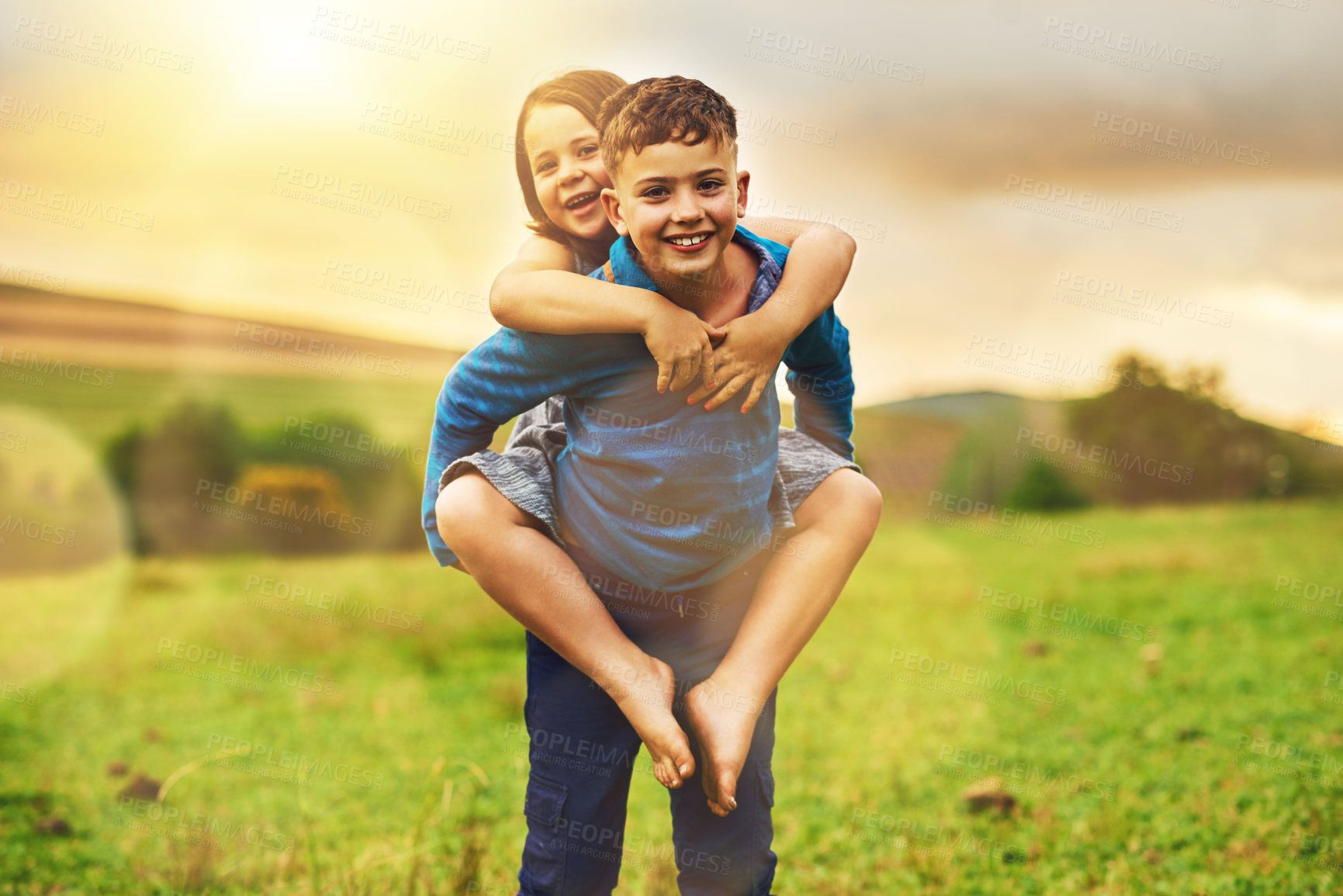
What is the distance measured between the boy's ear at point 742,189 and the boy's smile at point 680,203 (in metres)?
0.02

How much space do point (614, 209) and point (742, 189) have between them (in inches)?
8.9

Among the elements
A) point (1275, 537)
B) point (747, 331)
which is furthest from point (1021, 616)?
point (747, 331)

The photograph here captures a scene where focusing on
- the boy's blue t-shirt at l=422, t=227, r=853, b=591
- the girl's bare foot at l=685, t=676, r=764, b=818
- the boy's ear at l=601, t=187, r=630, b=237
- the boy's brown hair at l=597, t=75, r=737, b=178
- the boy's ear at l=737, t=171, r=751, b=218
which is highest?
the boy's brown hair at l=597, t=75, r=737, b=178

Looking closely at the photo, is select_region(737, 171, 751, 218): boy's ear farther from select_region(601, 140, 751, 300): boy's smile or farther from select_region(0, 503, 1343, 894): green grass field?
select_region(0, 503, 1343, 894): green grass field

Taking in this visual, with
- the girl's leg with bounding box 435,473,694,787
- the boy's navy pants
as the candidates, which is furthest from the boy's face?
the boy's navy pants

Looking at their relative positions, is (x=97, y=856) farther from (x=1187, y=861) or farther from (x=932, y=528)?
(x=932, y=528)

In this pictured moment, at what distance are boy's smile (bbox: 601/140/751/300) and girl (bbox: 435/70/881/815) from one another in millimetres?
77

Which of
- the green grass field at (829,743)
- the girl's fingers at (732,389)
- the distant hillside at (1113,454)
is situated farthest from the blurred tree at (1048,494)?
the girl's fingers at (732,389)

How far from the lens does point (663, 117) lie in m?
1.41

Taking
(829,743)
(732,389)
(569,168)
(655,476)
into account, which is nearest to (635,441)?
(655,476)

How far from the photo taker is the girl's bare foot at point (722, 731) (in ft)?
5.19

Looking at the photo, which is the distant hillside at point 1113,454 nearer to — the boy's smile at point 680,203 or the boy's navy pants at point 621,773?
the boy's navy pants at point 621,773

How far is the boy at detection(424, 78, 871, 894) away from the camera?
1.45 metres

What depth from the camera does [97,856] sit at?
3545 millimetres
